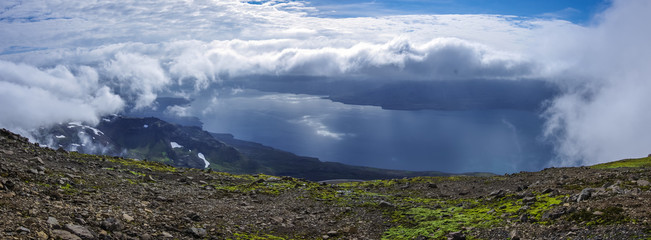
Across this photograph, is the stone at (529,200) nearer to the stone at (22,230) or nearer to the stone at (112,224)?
the stone at (112,224)

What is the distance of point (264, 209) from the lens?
84.0 ft

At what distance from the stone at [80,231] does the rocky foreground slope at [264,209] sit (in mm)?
37

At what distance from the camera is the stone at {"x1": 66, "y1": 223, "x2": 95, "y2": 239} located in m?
13.3

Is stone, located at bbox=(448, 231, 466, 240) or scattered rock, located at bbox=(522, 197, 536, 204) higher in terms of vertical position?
scattered rock, located at bbox=(522, 197, 536, 204)

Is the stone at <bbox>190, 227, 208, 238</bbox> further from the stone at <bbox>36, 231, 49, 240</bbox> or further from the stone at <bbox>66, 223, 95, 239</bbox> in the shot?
the stone at <bbox>36, 231, 49, 240</bbox>

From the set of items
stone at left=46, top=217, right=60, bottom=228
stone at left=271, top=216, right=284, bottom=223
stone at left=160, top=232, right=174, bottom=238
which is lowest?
stone at left=271, top=216, right=284, bottom=223

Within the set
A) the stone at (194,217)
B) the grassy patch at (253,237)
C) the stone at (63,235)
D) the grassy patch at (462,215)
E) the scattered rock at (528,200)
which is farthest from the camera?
the scattered rock at (528,200)

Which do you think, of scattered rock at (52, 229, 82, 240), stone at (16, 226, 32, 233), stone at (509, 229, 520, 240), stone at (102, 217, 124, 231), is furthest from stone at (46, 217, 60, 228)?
stone at (509, 229, 520, 240)

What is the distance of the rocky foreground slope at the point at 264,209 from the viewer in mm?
14469

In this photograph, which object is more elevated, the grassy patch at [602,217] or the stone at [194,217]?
the grassy patch at [602,217]

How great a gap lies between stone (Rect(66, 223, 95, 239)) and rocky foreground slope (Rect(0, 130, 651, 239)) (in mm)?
37

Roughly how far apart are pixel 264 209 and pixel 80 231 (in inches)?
521

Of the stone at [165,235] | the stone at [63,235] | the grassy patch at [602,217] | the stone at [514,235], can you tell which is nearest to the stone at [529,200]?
the grassy patch at [602,217]

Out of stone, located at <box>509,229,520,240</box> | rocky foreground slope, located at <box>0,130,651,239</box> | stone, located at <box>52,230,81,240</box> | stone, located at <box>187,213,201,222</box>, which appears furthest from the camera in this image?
stone, located at <box>187,213,201,222</box>
